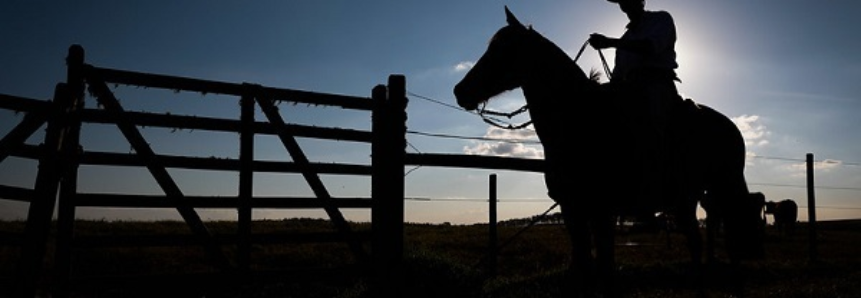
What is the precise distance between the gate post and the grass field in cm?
18

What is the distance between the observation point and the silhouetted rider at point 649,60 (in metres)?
5.47

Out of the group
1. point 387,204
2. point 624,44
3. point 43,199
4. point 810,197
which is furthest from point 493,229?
point 810,197

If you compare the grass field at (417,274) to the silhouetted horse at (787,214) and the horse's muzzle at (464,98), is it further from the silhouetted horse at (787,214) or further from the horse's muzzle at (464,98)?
the silhouetted horse at (787,214)

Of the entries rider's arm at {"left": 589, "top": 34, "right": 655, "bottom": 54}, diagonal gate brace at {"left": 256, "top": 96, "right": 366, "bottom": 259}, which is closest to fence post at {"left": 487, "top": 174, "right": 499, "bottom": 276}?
diagonal gate brace at {"left": 256, "top": 96, "right": 366, "bottom": 259}

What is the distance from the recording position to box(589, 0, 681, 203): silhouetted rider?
5.47m

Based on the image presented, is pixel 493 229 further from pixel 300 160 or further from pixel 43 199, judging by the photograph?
pixel 43 199

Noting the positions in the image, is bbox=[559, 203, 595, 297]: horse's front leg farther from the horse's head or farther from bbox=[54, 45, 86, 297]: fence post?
bbox=[54, 45, 86, 297]: fence post

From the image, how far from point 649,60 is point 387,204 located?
314cm

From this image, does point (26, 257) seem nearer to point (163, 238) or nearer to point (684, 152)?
point (163, 238)

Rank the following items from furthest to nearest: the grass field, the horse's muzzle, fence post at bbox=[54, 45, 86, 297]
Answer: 1. the grass field
2. the horse's muzzle
3. fence post at bbox=[54, 45, 86, 297]

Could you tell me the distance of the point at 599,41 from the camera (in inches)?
217

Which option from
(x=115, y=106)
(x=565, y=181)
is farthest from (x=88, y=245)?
(x=565, y=181)

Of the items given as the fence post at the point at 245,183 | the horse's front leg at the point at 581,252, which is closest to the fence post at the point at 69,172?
the fence post at the point at 245,183

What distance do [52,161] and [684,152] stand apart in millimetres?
6119
